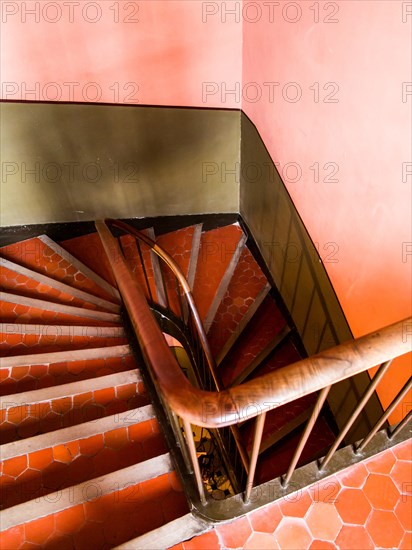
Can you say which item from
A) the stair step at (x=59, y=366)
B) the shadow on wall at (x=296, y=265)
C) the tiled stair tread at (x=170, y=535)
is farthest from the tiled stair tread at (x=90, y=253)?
the tiled stair tread at (x=170, y=535)

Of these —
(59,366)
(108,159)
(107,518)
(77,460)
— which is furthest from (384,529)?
(108,159)

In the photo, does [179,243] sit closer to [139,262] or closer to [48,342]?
[139,262]

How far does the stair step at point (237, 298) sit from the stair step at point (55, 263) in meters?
1.13

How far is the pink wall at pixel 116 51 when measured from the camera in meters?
2.82

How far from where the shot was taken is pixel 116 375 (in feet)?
7.60

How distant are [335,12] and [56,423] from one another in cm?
274

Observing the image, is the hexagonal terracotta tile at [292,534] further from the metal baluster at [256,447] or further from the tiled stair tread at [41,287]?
the tiled stair tread at [41,287]

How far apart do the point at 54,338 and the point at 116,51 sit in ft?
7.83

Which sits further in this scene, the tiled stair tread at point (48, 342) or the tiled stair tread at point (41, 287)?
the tiled stair tread at point (41, 287)

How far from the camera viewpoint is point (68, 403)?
2.19m

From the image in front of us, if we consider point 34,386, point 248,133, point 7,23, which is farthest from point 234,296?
point 7,23

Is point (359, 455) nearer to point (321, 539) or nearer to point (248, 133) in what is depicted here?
point (321, 539)

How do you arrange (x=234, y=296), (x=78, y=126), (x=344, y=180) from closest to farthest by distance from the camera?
(x=344, y=180) < (x=78, y=126) < (x=234, y=296)

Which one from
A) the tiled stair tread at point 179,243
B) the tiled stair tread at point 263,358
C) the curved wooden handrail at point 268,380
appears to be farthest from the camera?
the tiled stair tread at point 179,243
